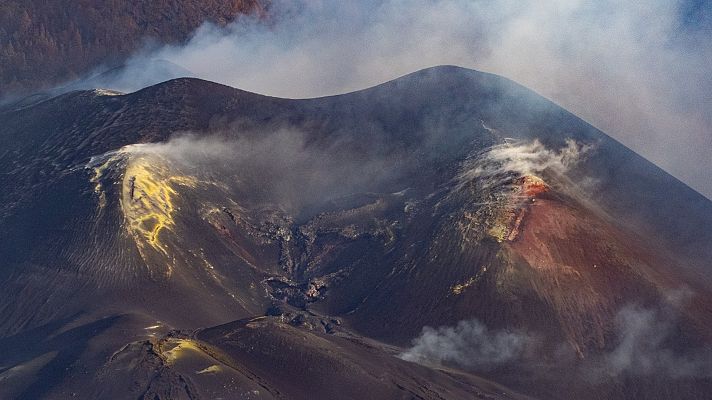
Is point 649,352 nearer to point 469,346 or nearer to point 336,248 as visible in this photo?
point 469,346

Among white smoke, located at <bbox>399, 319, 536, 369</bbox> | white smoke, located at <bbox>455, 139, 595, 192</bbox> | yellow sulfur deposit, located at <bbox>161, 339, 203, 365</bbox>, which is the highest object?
white smoke, located at <bbox>455, 139, 595, 192</bbox>

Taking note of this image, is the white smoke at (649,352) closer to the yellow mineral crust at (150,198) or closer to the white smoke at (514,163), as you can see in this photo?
the white smoke at (514,163)

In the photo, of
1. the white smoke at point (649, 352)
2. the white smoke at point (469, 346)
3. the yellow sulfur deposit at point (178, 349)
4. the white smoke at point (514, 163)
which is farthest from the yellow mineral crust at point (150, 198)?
the white smoke at point (649, 352)

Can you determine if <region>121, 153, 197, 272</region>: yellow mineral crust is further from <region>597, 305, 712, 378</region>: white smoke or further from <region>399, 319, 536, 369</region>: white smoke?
<region>597, 305, 712, 378</region>: white smoke

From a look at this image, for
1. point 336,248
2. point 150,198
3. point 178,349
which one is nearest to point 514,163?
point 336,248

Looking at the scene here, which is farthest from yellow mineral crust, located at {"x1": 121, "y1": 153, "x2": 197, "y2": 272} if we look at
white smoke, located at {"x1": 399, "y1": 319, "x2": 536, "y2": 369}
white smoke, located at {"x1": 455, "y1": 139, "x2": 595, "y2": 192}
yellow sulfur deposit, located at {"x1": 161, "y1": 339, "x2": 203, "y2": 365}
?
white smoke, located at {"x1": 455, "y1": 139, "x2": 595, "y2": 192}
